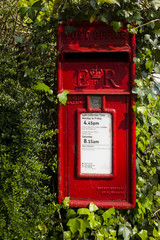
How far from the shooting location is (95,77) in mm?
2004

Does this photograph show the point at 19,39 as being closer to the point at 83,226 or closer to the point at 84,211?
the point at 84,211

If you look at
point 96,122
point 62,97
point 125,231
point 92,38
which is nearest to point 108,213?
point 125,231

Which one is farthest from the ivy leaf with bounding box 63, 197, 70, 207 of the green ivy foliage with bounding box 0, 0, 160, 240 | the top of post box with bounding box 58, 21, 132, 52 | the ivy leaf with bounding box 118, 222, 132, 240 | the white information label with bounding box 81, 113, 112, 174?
the top of post box with bounding box 58, 21, 132, 52

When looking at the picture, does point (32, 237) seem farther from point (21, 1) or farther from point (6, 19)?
point (21, 1)

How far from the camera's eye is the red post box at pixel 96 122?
200 centimetres

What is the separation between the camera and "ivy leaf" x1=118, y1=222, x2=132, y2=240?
217cm

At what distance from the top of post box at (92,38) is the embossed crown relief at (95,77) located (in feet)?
0.54

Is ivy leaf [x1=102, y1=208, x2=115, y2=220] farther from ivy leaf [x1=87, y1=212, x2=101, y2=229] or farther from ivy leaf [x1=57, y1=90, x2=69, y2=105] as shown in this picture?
ivy leaf [x1=57, y1=90, x2=69, y2=105]

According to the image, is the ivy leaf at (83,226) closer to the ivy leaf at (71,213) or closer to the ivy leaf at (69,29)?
the ivy leaf at (71,213)

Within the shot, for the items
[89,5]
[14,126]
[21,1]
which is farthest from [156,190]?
[21,1]

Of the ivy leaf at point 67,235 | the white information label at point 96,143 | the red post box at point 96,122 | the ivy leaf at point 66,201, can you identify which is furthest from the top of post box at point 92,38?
the ivy leaf at point 67,235

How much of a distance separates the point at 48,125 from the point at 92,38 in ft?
2.75

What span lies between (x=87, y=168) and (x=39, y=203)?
18.6 inches

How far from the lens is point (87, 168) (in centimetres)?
203
